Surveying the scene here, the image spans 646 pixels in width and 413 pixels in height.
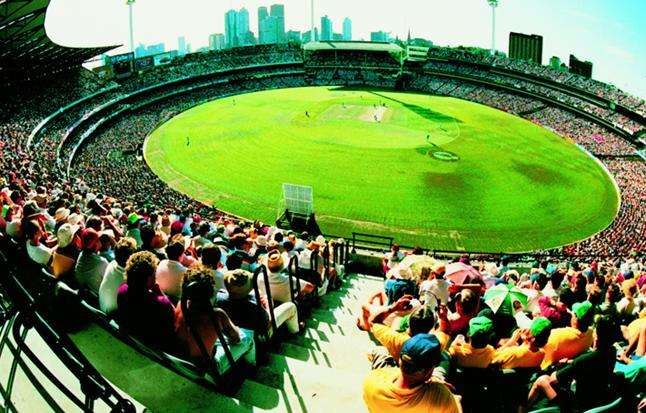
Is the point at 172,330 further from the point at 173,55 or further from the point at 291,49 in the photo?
the point at 291,49

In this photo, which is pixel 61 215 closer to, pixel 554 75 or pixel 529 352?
pixel 529 352

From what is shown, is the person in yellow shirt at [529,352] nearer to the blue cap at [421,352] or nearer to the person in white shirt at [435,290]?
the person in white shirt at [435,290]

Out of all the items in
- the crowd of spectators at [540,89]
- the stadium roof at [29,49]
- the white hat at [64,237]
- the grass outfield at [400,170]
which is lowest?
the grass outfield at [400,170]

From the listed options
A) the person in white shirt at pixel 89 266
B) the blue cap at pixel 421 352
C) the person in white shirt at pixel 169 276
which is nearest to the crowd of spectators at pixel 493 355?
the blue cap at pixel 421 352

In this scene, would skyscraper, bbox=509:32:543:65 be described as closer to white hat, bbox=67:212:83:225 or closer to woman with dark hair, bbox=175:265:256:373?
white hat, bbox=67:212:83:225

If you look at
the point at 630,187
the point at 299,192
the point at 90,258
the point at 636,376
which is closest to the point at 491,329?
the point at 636,376

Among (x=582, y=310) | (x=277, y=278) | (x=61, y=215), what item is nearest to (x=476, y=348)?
(x=582, y=310)
